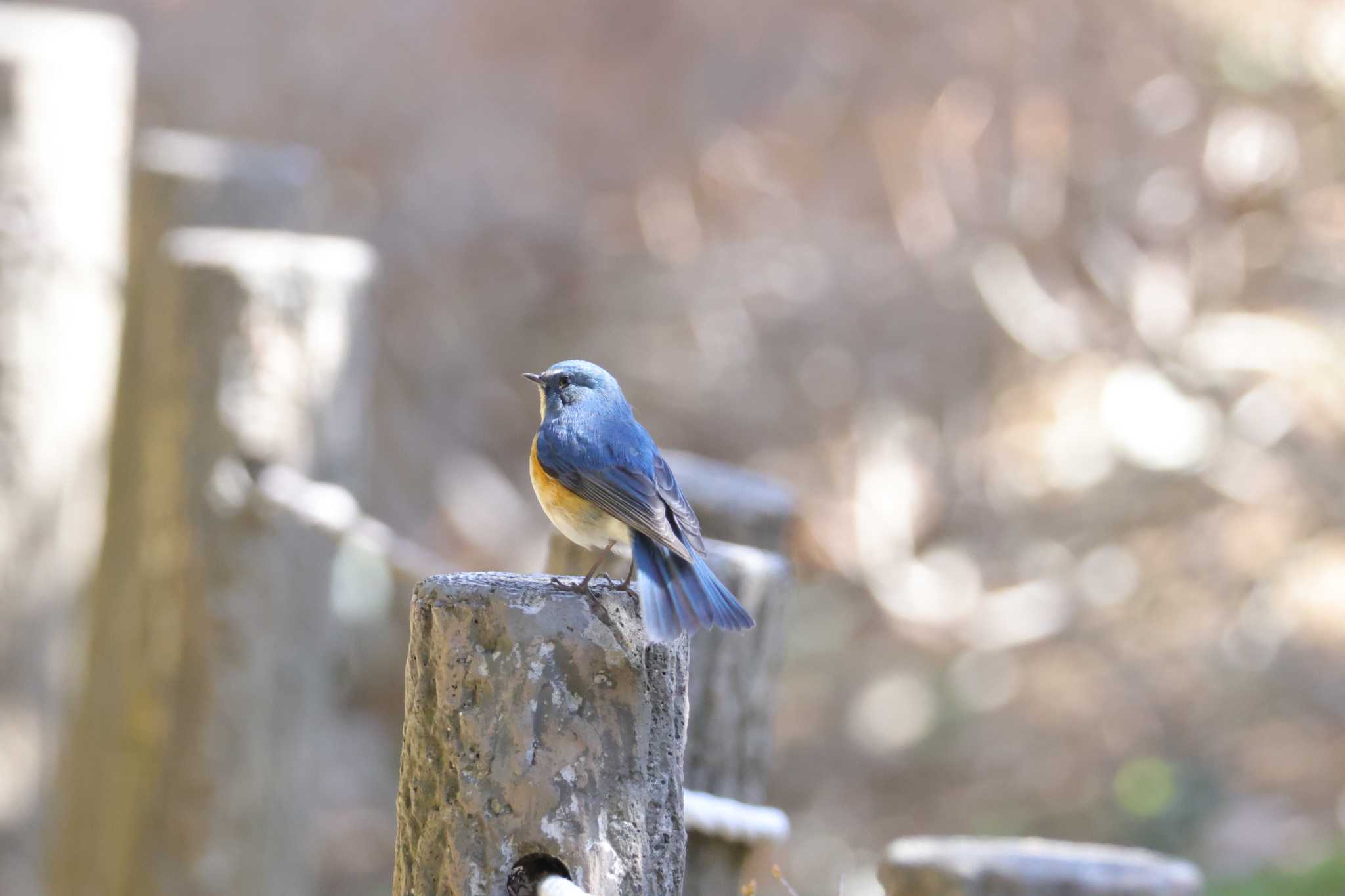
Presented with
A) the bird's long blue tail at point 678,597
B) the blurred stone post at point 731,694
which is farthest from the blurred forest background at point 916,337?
the bird's long blue tail at point 678,597

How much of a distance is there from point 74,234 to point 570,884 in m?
2.75

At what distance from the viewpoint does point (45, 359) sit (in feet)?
11.9

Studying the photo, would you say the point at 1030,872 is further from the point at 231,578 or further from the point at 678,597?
the point at 231,578

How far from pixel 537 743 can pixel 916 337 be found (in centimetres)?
843

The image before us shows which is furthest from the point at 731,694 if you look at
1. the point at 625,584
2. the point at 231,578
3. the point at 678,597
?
the point at 231,578

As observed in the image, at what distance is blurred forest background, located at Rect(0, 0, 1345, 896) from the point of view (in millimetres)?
7434

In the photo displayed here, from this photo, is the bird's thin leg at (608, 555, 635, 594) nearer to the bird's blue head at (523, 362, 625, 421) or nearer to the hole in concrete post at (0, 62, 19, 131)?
the bird's blue head at (523, 362, 625, 421)

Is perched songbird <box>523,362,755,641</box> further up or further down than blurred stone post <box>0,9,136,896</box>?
further down

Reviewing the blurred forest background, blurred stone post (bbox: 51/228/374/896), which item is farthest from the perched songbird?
the blurred forest background

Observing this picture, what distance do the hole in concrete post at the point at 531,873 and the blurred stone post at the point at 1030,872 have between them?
538 mm

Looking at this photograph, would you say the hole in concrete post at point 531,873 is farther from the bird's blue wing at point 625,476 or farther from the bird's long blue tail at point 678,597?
the bird's blue wing at point 625,476

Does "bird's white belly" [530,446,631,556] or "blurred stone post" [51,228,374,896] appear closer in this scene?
"bird's white belly" [530,446,631,556]

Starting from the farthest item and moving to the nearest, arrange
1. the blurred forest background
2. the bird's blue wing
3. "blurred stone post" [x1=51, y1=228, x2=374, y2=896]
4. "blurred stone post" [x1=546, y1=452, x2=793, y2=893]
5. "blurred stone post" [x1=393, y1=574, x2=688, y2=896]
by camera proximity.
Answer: the blurred forest background
"blurred stone post" [x1=51, y1=228, x2=374, y2=896]
"blurred stone post" [x1=546, y1=452, x2=793, y2=893]
the bird's blue wing
"blurred stone post" [x1=393, y1=574, x2=688, y2=896]

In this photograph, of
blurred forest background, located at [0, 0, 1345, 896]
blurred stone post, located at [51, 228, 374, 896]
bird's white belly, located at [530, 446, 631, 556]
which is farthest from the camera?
blurred forest background, located at [0, 0, 1345, 896]
